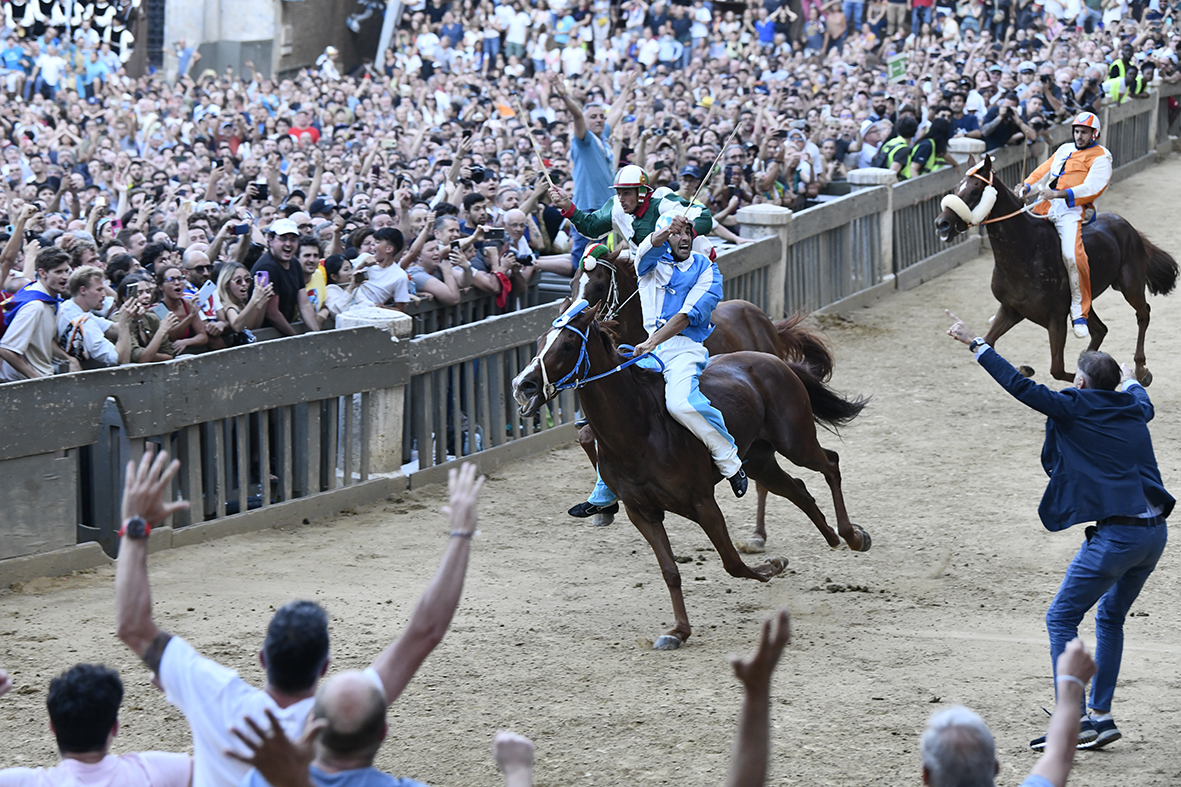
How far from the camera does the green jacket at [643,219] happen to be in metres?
9.74

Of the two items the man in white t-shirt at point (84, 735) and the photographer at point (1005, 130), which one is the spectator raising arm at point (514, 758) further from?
the photographer at point (1005, 130)

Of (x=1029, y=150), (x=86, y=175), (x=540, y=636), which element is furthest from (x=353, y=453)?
(x=1029, y=150)

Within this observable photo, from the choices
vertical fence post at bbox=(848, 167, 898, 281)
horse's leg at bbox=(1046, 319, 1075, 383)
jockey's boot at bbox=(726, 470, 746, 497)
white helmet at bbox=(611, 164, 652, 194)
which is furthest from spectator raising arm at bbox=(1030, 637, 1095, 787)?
vertical fence post at bbox=(848, 167, 898, 281)

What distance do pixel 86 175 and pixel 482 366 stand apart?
32.0 ft

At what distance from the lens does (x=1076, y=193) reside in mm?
13625

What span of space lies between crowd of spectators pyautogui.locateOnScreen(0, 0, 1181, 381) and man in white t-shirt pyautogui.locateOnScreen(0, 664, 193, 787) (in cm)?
578

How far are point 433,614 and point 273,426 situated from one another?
267 inches

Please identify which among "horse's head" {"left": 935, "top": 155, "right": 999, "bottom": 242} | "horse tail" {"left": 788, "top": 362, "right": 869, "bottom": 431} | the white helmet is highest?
the white helmet

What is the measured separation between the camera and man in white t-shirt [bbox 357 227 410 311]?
11438 millimetres

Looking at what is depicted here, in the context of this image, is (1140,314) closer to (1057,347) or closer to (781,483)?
(1057,347)

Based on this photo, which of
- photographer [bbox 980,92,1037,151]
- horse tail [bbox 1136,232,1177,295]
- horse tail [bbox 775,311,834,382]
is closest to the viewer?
horse tail [bbox 775,311,834,382]

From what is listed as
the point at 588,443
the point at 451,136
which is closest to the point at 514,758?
the point at 588,443

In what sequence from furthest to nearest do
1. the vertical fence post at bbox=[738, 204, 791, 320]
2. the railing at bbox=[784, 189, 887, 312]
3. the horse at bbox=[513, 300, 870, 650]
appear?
the railing at bbox=[784, 189, 887, 312], the vertical fence post at bbox=[738, 204, 791, 320], the horse at bbox=[513, 300, 870, 650]

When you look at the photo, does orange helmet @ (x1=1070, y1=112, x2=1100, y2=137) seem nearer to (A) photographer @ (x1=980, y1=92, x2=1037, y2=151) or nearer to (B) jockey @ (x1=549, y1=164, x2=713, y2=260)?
(B) jockey @ (x1=549, y1=164, x2=713, y2=260)
